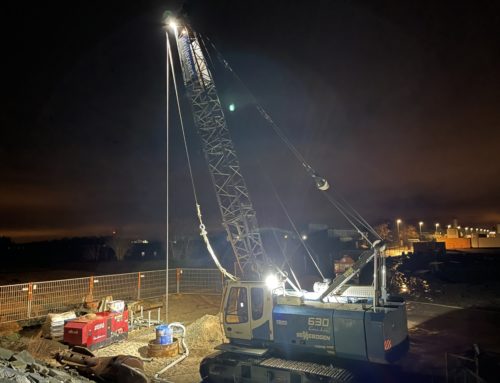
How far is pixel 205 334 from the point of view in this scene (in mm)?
11484

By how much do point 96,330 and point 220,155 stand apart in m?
6.88

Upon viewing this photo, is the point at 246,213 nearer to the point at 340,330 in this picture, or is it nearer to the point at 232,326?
the point at 232,326

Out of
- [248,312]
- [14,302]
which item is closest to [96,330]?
[14,302]

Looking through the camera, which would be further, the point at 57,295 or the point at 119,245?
the point at 119,245

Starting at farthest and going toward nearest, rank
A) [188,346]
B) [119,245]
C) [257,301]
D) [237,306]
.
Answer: [119,245]
[188,346]
[237,306]
[257,301]

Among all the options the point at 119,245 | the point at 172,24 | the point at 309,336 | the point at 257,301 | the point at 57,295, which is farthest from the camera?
the point at 119,245

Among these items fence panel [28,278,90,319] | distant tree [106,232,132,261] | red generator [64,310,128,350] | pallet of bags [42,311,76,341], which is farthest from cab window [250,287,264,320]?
distant tree [106,232,132,261]

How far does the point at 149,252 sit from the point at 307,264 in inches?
1438

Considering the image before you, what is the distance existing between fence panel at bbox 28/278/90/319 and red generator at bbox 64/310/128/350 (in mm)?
3463

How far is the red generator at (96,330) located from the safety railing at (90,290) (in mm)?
2654

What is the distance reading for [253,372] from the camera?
8102mm

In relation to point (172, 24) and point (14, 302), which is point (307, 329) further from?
point (14, 302)

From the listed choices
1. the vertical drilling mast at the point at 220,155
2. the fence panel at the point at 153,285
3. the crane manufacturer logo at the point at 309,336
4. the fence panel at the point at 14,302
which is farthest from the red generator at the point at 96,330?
the fence panel at the point at 153,285

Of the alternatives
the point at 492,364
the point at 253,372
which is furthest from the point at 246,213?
the point at 492,364
